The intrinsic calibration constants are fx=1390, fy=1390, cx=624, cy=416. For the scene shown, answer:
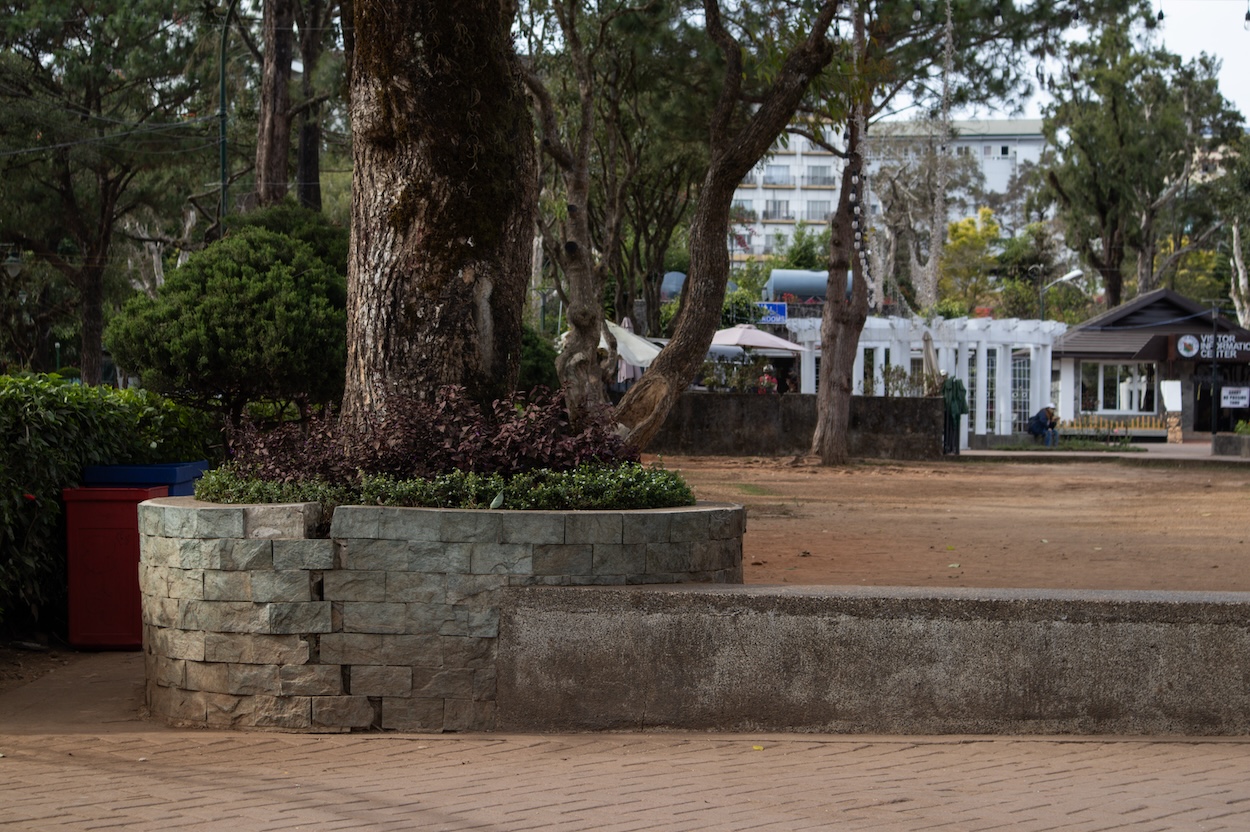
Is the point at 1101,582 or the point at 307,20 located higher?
the point at 307,20

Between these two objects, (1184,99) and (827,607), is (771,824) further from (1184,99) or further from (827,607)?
(1184,99)

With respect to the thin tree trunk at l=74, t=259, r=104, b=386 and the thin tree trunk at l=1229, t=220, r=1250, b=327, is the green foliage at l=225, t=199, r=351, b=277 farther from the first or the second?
the thin tree trunk at l=1229, t=220, r=1250, b=327

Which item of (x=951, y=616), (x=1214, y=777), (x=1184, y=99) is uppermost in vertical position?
(x=1184, y=99)

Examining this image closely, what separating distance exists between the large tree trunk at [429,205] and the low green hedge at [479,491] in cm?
92

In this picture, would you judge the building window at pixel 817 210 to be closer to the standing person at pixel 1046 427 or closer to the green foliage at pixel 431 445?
the standing person at pixel 1046 427

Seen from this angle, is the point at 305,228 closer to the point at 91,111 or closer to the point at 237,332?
the point at 237,332

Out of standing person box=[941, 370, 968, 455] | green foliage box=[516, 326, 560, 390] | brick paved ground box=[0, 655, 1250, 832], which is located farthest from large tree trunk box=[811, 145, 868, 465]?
brick paved ground box=[0, 655, 1250, 832]

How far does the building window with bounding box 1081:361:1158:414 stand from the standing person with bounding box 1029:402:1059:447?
12.8m

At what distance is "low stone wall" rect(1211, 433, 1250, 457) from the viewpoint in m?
29.6

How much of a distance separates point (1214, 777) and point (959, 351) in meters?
27.8

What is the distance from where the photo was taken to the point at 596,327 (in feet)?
44.9

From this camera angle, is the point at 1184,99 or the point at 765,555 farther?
the point at 1184,99

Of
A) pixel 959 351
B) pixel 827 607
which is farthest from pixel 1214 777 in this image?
pixel 959 351

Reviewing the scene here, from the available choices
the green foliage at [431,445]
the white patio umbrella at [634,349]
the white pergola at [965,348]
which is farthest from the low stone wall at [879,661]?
the white pergola at [965,348]
